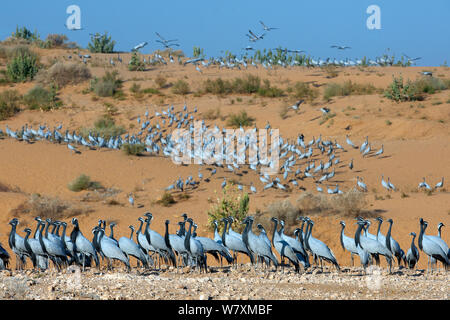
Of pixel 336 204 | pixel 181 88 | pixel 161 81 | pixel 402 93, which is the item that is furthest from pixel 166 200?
pixel 161 81

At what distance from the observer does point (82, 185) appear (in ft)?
74.2

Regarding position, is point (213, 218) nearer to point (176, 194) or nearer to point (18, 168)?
point (176, 194)

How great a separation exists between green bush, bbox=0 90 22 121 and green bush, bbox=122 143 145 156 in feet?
46.1

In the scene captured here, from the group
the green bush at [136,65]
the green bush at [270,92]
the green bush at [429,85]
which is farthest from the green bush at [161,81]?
the green bush at [429,85]

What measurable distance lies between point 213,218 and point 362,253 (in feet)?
22.2

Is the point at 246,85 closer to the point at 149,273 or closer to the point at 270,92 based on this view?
the point at 270,92

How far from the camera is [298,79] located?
45688 mm

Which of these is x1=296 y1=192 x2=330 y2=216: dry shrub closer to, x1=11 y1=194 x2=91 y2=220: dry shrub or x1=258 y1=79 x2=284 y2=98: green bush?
x1=11 y1=194 x2=91 y2=220: dry shrub

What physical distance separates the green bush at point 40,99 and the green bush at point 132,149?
48.9 feet

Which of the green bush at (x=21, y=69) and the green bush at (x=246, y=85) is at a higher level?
the green bush at (x=21, y=69)

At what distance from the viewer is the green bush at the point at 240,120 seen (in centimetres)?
3506

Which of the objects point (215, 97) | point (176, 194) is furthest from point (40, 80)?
point (176, 194)

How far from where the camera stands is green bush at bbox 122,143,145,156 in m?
25.8

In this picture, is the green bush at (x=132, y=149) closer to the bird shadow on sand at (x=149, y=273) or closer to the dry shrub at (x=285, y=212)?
the dry shrub at (x=285, y=212)
